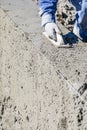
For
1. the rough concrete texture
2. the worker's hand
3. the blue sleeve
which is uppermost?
the blue sleeve

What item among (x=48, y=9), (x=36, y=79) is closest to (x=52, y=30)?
(x=48, y=9)

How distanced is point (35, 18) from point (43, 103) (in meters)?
0.96

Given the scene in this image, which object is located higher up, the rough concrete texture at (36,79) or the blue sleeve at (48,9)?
the blue sleeve at (48,9)

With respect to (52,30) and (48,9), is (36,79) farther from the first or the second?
(48,9)

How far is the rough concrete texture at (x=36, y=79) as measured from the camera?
2.27m

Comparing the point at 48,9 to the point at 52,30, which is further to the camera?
the point at 48,9

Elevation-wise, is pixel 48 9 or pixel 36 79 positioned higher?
pixel 48 9

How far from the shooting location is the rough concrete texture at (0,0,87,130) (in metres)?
2.27

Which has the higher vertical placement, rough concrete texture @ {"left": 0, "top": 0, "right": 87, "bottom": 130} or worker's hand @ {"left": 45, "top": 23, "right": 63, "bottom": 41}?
worker's hand @ {"left": 45, "top": 23, "right": 63, "bottom": 41}

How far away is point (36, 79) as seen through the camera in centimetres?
271

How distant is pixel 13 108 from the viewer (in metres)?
3.27

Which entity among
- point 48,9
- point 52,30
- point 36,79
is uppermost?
point 48,9

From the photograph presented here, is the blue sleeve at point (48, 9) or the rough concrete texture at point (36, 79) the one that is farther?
the blue sleeve at point (48, 9)

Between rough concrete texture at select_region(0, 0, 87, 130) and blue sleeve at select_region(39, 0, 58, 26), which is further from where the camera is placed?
blue sleeve at select_region(39, 0, 58, 26)
